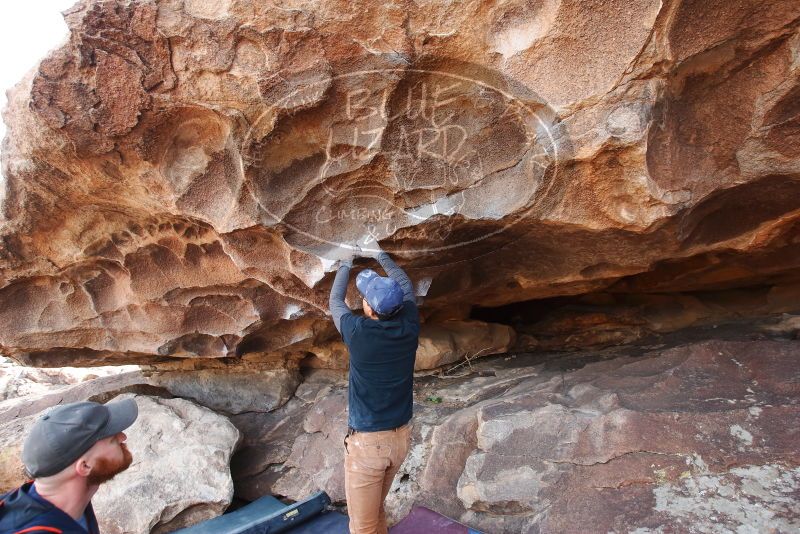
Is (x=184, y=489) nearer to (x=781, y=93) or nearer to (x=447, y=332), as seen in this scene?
(x=447, y=332)

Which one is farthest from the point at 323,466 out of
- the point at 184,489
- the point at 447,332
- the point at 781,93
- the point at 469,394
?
the point at 781,93

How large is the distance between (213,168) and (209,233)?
55cm

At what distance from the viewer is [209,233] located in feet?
10.1

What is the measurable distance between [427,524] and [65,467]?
1.77 metres

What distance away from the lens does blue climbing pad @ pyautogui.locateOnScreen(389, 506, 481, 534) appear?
256 cm

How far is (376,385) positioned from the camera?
7.38 feet

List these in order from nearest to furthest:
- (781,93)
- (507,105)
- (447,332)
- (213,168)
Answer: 1. (781,93)
2. (507,105)
3. (213,168)
4. (447,332)

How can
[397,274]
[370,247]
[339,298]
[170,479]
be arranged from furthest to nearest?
[170,479], [370,247], [397,274], [339,298]

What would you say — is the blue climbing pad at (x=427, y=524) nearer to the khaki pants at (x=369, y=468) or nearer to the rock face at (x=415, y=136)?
the khaki pants at (x=369, y=468)

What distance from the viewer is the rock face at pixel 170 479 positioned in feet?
10.2

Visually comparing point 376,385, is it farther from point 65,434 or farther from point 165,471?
point 165,471

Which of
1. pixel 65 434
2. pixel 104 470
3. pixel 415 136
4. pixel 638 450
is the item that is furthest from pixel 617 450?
pixel 65 434

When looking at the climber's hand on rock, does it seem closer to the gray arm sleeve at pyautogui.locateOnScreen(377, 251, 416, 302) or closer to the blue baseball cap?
the gray arm sleeve at pyautogui.locateOnScreen(377, 251, 416, 302)

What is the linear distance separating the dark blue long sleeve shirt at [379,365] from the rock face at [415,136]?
647mm
